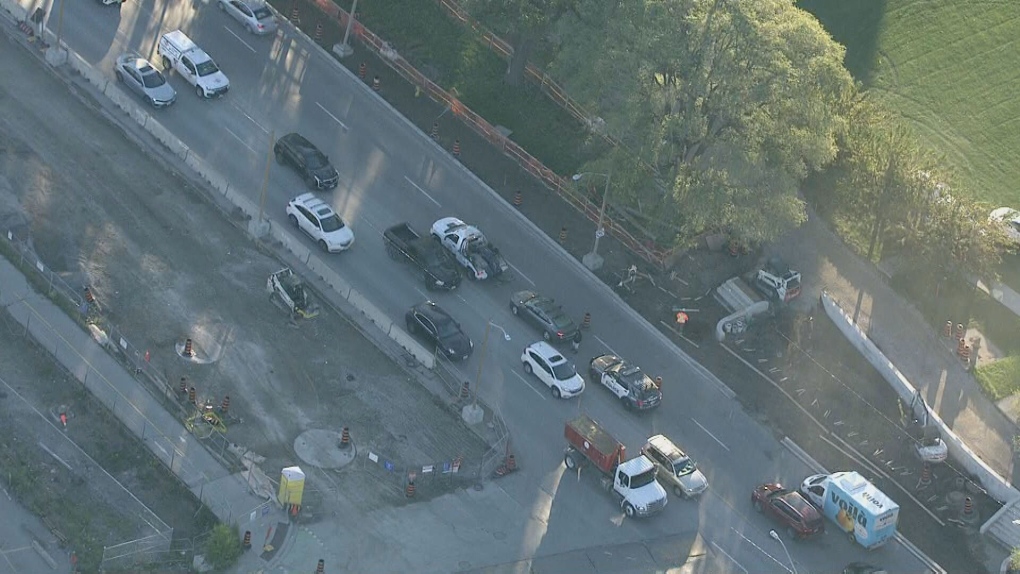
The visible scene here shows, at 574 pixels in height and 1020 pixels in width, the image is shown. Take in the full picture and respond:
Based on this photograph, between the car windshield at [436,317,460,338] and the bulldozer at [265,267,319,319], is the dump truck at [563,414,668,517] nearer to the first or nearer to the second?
the car windshield at [436,317,460,338]

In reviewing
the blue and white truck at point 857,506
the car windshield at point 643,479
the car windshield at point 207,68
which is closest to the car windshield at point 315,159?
the car windshield at point 207,68

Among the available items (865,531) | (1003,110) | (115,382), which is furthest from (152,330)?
(1003,110)

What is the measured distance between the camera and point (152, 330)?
88812 mm

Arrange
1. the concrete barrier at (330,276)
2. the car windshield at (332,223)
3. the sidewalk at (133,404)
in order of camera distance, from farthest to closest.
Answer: the car windshield at (332,223)
the concrete barrier at (330,276)
the sidewalk at (133,404)

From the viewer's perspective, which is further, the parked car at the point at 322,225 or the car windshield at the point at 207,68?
the car windshield at the point at 207,68

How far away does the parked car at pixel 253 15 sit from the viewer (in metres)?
105

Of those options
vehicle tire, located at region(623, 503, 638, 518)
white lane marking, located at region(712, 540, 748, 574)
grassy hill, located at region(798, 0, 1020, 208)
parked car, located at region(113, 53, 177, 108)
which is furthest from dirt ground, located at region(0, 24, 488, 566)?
grassy hill, located at region(798, 0, 1020, 208)

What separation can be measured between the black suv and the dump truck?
19678 mm

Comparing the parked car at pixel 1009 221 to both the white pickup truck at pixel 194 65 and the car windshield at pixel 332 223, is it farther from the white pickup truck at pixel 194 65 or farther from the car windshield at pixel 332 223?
the white pickup truck at pixel 194 65

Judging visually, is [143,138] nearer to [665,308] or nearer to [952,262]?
[665,308]

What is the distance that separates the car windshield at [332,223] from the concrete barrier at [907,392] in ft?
81.3

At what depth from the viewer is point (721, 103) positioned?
9300 cm

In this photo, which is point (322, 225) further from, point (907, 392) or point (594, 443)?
point (907, 392)

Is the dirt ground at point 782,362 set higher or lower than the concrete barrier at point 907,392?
lower
